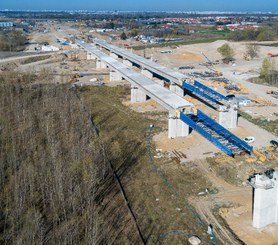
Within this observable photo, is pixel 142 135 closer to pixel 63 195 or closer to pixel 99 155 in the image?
pixel 99 155

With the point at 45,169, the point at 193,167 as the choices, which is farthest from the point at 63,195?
the point at 193,167

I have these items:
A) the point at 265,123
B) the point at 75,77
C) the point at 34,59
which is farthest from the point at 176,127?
the point at 34,59

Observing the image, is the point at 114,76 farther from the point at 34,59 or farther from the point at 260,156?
the point at 260,156

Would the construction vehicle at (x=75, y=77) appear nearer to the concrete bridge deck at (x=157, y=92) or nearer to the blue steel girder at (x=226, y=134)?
the concrete bridge deck at (x=157, y=92)

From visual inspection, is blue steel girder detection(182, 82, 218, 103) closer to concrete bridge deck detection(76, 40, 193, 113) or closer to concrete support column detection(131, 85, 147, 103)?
concrete bridge deck detection(76, 40, 193, 113)

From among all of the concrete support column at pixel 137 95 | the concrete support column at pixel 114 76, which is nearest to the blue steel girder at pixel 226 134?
the concrete support column at pixel 137 95
